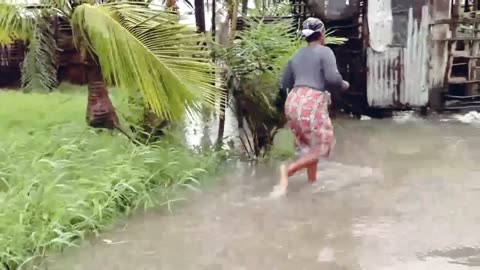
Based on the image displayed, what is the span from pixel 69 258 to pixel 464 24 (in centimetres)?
735

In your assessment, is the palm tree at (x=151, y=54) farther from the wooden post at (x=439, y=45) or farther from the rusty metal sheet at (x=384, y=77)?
the wooden post at (x=439, y=45)

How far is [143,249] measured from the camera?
5430mm

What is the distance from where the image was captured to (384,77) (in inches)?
419

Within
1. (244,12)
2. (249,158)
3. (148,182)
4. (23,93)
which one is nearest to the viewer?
(148,182)

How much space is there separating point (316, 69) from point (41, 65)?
20.6 ft

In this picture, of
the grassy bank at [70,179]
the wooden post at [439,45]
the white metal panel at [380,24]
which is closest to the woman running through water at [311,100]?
the grassy bank at [70,179]

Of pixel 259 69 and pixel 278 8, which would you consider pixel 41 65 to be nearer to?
pixel 278 8

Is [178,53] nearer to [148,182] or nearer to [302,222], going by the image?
[148,182]

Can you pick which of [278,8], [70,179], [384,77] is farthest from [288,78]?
[278,8]

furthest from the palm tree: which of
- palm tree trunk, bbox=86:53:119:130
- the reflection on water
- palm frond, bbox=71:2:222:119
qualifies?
the reflection on water

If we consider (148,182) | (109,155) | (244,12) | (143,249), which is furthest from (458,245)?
(244,12)

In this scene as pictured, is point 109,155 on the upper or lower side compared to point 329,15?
lower

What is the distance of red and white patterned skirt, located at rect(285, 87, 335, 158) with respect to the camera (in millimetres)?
6711

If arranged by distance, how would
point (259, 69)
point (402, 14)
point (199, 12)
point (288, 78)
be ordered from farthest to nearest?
point (402, 14)
point (199, 12)
point (259, 69)
point (288, 78)
